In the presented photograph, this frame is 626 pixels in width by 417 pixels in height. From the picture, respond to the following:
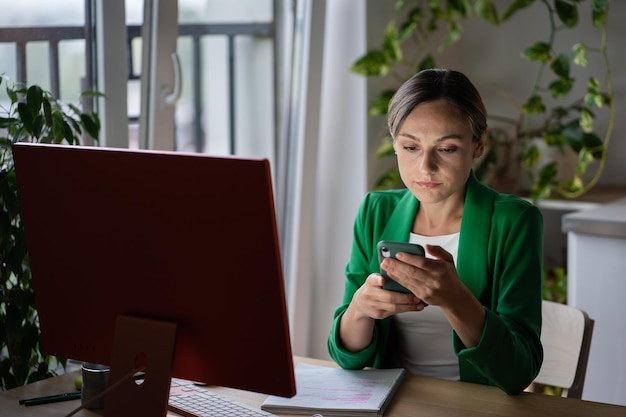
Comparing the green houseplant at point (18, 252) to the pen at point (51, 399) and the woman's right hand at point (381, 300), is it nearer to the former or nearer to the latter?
the pen at point (51, 399)

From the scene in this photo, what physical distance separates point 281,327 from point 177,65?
1475mm

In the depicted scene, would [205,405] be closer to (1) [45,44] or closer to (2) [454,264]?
(2) [454,264]

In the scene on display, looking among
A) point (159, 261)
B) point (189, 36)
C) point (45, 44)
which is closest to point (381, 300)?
point (159, 261)

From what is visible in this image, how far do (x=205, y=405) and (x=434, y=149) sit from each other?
2.10ft

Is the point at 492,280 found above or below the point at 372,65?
below

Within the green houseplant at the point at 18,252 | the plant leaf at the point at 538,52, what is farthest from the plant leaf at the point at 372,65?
the green houseplant at the point at 18,252

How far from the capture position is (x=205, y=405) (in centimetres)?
145

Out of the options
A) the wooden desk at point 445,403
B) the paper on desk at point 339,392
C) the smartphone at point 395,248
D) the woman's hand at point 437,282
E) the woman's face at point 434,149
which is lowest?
the wooden desk at point 445,403

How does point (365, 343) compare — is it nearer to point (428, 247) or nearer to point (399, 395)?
point (399, 395)

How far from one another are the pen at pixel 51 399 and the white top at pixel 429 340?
66 cm

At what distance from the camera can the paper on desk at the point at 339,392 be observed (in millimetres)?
1423

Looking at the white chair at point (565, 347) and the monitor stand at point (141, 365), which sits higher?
the monitor stand at point (141, 365)

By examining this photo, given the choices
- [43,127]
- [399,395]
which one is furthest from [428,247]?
[43,127]

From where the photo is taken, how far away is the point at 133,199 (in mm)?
1189
